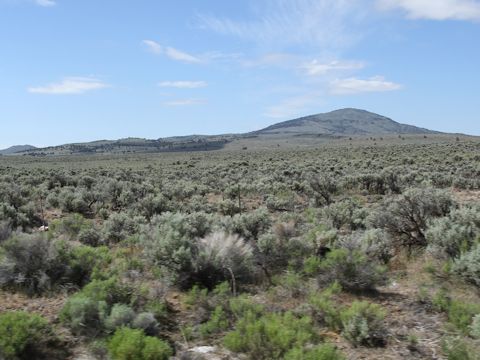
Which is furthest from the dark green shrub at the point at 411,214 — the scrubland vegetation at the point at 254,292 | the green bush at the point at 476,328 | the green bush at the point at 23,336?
the green bush at the point at 23,336

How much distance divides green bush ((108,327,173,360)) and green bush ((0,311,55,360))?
0.91m

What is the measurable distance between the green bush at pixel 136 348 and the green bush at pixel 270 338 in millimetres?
715

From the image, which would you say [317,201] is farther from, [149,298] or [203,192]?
[149,298]

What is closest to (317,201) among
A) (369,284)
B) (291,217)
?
(291,217)

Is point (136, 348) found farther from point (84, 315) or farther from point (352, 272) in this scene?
point (352, 272)

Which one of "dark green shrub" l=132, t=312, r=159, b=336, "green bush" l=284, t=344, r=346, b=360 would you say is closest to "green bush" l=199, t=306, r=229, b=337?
"dark green shrub" l=132, t=312, r=159, b=336

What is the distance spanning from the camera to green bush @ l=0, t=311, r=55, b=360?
4.59 m

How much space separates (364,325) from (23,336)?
3666 mm

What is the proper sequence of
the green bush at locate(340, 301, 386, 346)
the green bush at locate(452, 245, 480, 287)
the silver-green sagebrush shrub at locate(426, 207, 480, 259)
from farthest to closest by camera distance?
1. the silver-green sagebrush shrub at locate(426, 207, 480, 259)
2. the green bush at locate(452, 245, 480, 287)
3. the green bush at locate(340, 301, 386, 346)

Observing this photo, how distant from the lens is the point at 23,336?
4.71 metres

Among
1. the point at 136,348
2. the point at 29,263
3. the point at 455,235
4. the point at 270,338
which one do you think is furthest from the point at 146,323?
the point at 455,235

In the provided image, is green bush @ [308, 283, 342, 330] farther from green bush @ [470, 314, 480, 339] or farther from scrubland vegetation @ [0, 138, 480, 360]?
green bush @ [470, 314, 480, 339]

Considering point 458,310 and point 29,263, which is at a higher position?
point 29,263

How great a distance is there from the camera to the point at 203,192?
2339 centimetres
